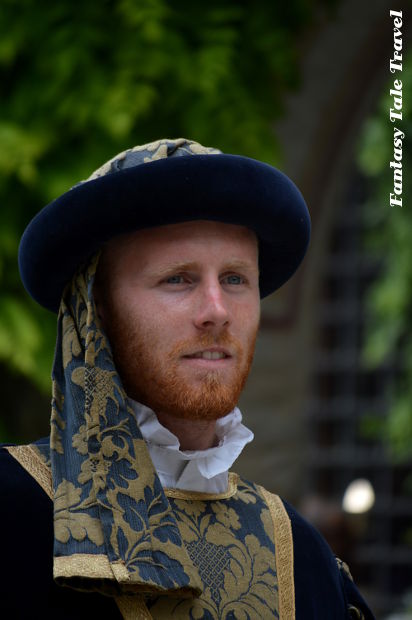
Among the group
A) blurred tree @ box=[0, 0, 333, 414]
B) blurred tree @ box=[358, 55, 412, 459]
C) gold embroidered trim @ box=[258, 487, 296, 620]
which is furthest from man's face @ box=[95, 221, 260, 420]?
blurred tree @ box=[358, 55, 412, 459]

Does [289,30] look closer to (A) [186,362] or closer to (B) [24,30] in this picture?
(B) [24,30]

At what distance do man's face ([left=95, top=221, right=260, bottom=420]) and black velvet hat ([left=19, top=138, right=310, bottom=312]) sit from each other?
0.13 ft

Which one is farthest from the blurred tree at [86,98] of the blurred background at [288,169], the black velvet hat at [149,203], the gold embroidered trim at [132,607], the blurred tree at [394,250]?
the gold embroidered trim at [132,607]

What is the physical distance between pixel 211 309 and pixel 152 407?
0.71 feet

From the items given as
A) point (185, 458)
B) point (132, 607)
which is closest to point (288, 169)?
point (185, 458)

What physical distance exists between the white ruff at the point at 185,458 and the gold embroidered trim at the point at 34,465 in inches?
7.3

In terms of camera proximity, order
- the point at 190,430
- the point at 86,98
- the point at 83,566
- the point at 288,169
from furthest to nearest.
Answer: the point at 288,169 < the point at 86,98 < the point at 190,430 < the point at 83,566

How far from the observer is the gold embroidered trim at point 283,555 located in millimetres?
2076

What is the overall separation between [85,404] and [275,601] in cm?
49

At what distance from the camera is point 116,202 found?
6.51ft

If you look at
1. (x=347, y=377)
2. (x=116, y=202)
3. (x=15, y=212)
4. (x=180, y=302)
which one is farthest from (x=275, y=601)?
(x=347, y=377)

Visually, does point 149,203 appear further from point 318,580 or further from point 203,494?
point 318,580

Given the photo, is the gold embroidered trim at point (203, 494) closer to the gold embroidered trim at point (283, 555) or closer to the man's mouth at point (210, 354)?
the gold embroidered trim at point (283, 555)

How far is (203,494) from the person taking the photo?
2109 millimetres
